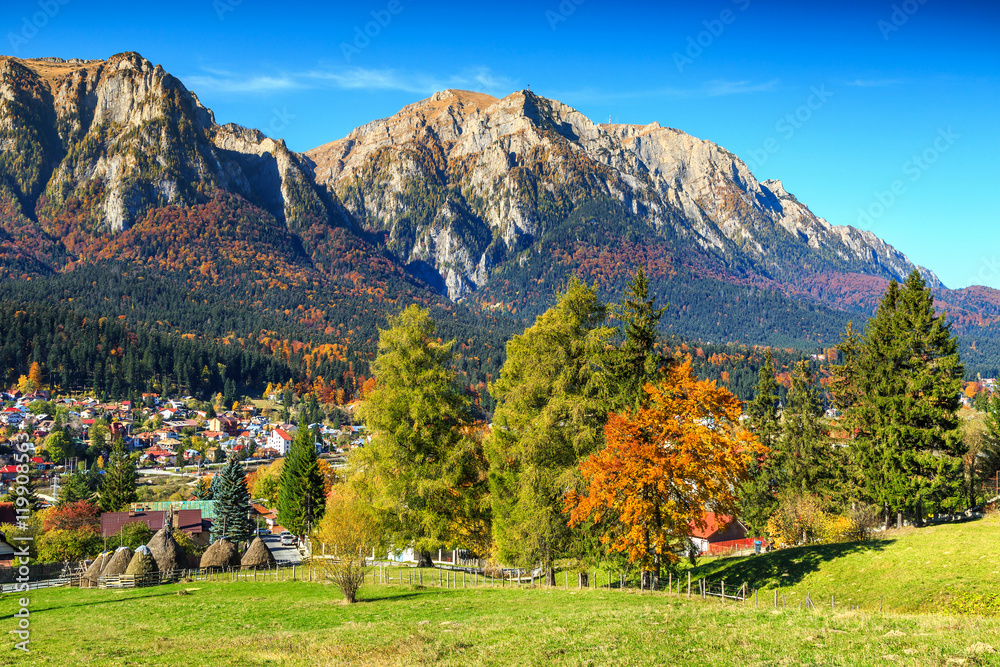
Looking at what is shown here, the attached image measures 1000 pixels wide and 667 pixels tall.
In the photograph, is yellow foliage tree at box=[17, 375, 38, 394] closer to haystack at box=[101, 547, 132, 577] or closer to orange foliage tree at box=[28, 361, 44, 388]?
orange foliage tree at box=[28, 361, 44, 388]

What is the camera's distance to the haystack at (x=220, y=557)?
169 feet

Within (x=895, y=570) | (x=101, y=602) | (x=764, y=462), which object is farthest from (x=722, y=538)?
(x=101, y=602)

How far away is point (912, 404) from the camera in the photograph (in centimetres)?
3334

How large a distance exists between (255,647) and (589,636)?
29.5 ft

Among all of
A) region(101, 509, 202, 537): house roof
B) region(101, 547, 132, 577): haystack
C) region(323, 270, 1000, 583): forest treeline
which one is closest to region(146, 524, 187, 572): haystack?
region(101, 547, 132, 577): haystack

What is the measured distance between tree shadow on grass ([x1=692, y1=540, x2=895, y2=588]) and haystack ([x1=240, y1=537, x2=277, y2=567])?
35.4 m

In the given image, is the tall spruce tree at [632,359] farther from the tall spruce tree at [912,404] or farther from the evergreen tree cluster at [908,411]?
the tall spruce tree at [912,404]

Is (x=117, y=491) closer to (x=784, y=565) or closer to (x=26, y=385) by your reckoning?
(x=784, y=565)

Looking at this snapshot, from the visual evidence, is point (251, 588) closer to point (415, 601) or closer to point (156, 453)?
point (415, 601)

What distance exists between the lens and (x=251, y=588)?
34562mm

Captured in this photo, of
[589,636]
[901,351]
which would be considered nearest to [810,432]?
[901,351]

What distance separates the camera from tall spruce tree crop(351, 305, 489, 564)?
31.9 meters

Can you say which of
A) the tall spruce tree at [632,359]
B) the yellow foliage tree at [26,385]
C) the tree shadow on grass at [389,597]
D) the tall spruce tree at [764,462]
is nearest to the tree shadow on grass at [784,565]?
the tall spruce tree at [632,359]

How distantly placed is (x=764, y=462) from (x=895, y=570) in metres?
25.0
